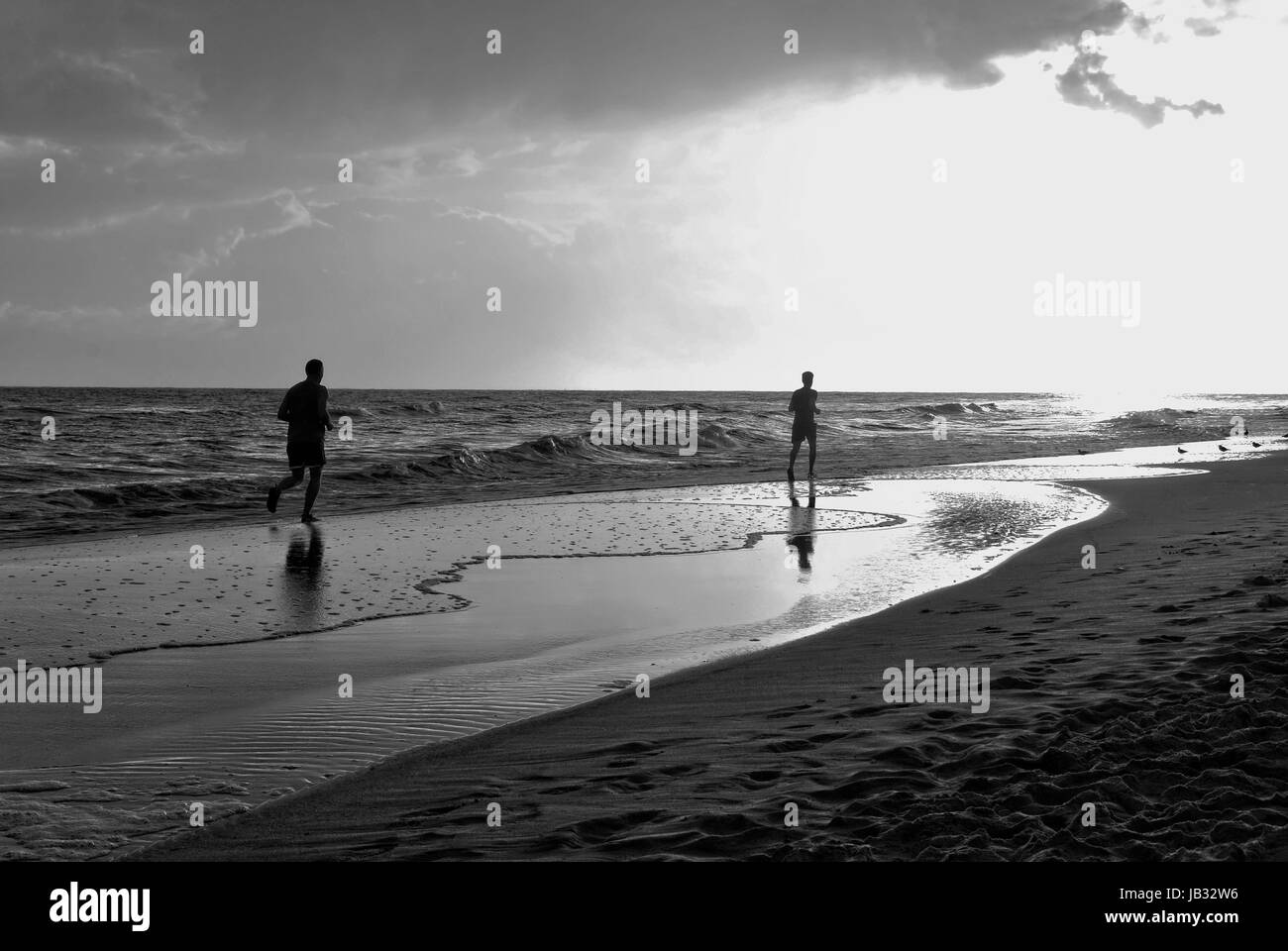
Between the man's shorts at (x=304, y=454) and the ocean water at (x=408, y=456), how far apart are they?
1557mm

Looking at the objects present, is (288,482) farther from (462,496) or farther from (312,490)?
(462,496)

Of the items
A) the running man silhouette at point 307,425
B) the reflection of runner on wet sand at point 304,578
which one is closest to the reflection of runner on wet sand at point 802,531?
the reflection of runner on wet sand at point 304,578

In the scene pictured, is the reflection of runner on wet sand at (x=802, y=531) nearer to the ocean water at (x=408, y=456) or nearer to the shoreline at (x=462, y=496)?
the shoreline at (x=462, y=496)

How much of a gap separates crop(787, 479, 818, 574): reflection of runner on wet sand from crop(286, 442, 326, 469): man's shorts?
678 centimetres

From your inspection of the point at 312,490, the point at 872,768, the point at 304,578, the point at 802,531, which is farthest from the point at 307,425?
the point at 872,768

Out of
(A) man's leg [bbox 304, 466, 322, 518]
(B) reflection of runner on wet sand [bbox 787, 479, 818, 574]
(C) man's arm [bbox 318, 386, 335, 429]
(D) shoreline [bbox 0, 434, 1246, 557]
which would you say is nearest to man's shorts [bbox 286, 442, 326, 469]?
(A) man's leg [bbox 304, 466, 322, 518]

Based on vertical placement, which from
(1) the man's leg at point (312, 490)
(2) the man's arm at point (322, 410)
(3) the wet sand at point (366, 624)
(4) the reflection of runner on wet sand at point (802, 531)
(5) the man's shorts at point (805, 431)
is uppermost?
(2) the man's arm at point (322, 410)

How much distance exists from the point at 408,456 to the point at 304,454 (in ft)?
43.8

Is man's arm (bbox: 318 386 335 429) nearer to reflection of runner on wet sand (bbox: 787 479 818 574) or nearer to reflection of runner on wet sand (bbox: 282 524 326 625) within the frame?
reflection of runner on wet sand (bbox: 282 524 326 625)

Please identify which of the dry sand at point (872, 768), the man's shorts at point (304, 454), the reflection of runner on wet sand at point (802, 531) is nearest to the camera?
the dry sand at point (872, 768)

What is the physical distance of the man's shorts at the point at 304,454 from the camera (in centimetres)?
1438

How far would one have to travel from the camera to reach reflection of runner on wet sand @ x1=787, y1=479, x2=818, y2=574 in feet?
34.9

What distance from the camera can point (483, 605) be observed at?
8.21 metres
